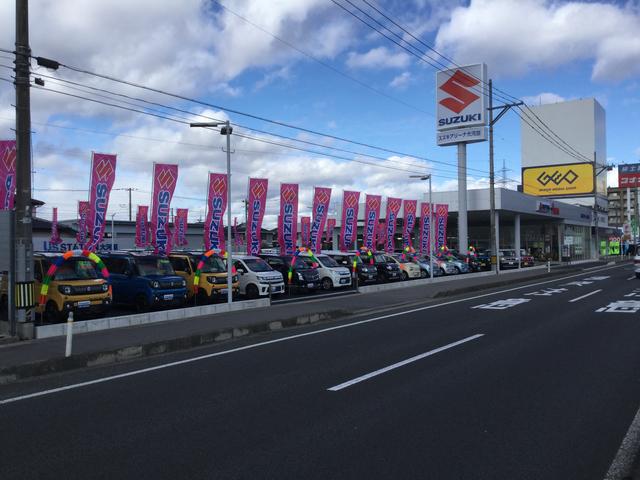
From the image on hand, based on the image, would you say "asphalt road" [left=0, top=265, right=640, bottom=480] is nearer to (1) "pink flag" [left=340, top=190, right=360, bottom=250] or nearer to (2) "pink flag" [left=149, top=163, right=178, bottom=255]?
(2) "pink flag" [left=149, top=163, right=178, bottom=255]

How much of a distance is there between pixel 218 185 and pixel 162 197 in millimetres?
3365

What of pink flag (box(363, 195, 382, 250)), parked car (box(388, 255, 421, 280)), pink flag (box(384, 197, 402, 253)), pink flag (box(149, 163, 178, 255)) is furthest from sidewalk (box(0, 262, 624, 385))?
pink flag (box(384, 197, 402, 253))

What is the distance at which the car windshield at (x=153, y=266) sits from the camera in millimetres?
17625

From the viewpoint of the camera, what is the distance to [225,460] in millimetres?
4926

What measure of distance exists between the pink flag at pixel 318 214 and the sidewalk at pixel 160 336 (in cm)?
1109

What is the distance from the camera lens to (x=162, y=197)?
22.2m

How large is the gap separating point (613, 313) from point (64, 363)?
13821 mm

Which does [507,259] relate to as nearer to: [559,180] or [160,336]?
[160,336]

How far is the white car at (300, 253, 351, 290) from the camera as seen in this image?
2514cm

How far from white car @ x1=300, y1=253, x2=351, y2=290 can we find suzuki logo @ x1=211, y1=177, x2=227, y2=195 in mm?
4792

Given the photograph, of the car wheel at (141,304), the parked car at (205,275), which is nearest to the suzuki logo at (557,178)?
the parked car at (205,275)

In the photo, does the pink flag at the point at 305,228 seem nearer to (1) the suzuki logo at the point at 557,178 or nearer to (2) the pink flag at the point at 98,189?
(2) the pink flag at the point at 98,189

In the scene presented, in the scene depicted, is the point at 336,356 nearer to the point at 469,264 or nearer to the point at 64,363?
the point at 64,363

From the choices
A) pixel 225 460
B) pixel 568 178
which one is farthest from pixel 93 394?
pixel 568 178
